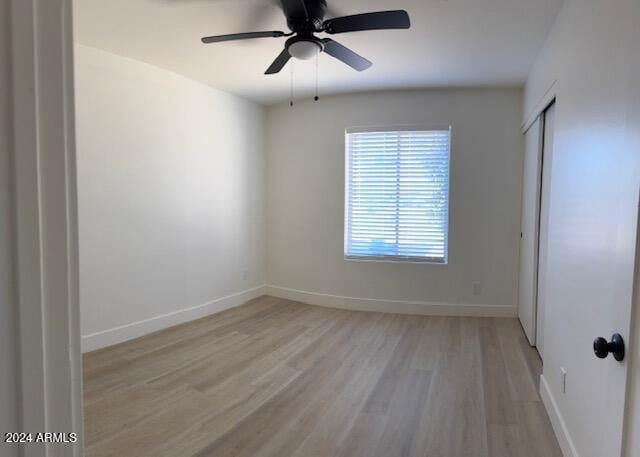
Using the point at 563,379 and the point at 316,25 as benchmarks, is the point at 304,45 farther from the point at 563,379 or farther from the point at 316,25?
the point at 563,379

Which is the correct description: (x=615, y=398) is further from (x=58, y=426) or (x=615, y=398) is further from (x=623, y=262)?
(x=58, y=426)

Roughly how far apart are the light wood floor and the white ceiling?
8.89 ft

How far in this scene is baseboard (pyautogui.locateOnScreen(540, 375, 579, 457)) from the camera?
1.91 meters

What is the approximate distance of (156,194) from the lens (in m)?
3.86

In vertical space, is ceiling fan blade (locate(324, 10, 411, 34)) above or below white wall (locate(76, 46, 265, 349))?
above

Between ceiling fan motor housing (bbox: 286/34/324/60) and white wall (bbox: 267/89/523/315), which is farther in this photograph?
white wall (bbox: 267/89/523/315)

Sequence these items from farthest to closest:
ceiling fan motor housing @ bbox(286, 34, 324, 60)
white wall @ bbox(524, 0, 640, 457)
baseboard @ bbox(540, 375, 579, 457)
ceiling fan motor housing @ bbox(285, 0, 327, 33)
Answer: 1. ceiling fan motor housing @ bbox(286, 34, 324, 60)
2. ceiling fan motor housing @ bbox(285, 0, 327, 33)
3. baseboard @ bbox(540, 375, 579, 457)
4. white wall @ bbox(524, 0, 640, 457)

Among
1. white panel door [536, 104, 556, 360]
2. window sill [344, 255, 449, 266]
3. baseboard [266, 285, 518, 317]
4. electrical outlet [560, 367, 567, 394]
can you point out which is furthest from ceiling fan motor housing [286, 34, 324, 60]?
baseboard [266, 285, 518, 317]

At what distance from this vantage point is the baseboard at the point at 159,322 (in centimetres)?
336

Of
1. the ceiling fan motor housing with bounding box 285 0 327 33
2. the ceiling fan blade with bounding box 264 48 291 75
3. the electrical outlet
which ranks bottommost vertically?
the electrical outlet

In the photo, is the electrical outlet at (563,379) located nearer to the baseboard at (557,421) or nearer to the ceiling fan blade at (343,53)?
the baseboard at (557,421)

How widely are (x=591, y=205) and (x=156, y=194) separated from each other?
3683 mm

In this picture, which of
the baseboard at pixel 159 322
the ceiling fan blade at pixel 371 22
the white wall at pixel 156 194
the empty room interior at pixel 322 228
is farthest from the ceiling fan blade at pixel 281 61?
the baseboard at pixel 159 322

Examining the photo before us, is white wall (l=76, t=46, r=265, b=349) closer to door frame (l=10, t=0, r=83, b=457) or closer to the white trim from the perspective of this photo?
door frame (l=10, t=0, r=83, b=457)
